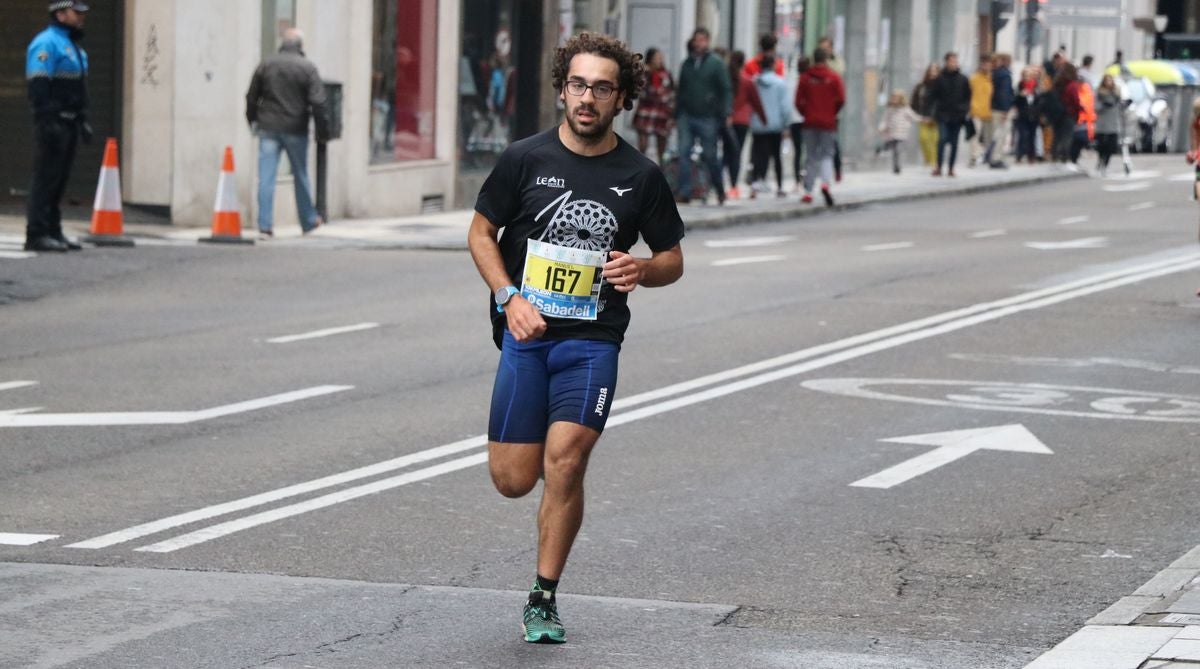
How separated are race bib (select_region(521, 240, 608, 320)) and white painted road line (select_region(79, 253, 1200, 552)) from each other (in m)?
2.00

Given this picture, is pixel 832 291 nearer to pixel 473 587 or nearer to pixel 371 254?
pixel 371 254

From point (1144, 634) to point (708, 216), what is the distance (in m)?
20.6

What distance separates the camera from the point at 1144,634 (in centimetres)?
659

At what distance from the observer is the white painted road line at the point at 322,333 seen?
559 inches

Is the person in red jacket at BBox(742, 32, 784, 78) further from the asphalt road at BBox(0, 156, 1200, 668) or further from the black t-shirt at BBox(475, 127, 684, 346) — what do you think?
the black t-shirt at BBox(475, 127, 684, 346)

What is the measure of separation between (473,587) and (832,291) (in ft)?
36.0

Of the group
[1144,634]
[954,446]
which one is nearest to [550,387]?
[1144,634]

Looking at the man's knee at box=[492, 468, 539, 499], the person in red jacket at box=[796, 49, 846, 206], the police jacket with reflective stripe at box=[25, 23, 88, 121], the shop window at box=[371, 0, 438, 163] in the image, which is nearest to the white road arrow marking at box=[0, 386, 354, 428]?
the man's knee at box=[492, 468, 539, 499]

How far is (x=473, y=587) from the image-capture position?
24.2 ft

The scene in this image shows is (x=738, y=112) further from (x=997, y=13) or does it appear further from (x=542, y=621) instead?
(x=542, y=621)

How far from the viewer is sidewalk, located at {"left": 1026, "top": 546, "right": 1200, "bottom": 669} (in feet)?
20.4

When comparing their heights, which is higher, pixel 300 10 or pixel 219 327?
pixel 300 10

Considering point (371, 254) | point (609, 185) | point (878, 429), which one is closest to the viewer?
point (609, 185)

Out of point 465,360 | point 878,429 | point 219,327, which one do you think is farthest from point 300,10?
point 878,429
